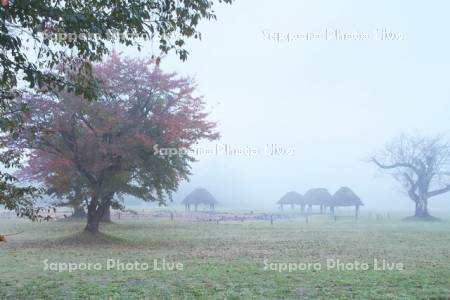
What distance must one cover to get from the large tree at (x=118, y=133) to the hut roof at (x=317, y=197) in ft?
171

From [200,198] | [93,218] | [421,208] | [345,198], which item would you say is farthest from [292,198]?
[93,218]

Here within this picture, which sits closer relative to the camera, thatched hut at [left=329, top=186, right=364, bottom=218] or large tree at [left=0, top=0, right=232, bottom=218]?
large tree at [left=0, top=0, right=232, bottom=218]

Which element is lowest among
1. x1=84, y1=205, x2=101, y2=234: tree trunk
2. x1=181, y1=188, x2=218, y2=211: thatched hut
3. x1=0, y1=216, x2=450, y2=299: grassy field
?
x1=0, y1=216, x2=450, y2=299: grassy field

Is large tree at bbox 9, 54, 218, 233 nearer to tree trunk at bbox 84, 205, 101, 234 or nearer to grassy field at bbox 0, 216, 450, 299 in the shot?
tree trunk at bbox 84, 205, 101, 234

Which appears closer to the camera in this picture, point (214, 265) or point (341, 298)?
point (341, 298)

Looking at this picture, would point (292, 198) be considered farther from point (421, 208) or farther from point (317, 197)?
point (421, 208)

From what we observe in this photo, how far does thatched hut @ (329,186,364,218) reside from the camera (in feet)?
216

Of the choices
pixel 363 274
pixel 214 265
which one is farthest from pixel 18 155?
pixel 363 274

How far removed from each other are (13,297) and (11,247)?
12140 mm

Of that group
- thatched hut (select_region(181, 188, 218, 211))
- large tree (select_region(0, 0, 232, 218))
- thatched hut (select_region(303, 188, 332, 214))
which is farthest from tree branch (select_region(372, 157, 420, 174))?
large tree (select_region(0, 0, 232, 218))

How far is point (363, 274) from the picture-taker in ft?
40.5

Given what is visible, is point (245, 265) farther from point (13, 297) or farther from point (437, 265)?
point (13, 297)

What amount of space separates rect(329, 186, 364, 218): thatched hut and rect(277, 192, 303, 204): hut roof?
10055 millimetres

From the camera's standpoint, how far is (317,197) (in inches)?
2968
